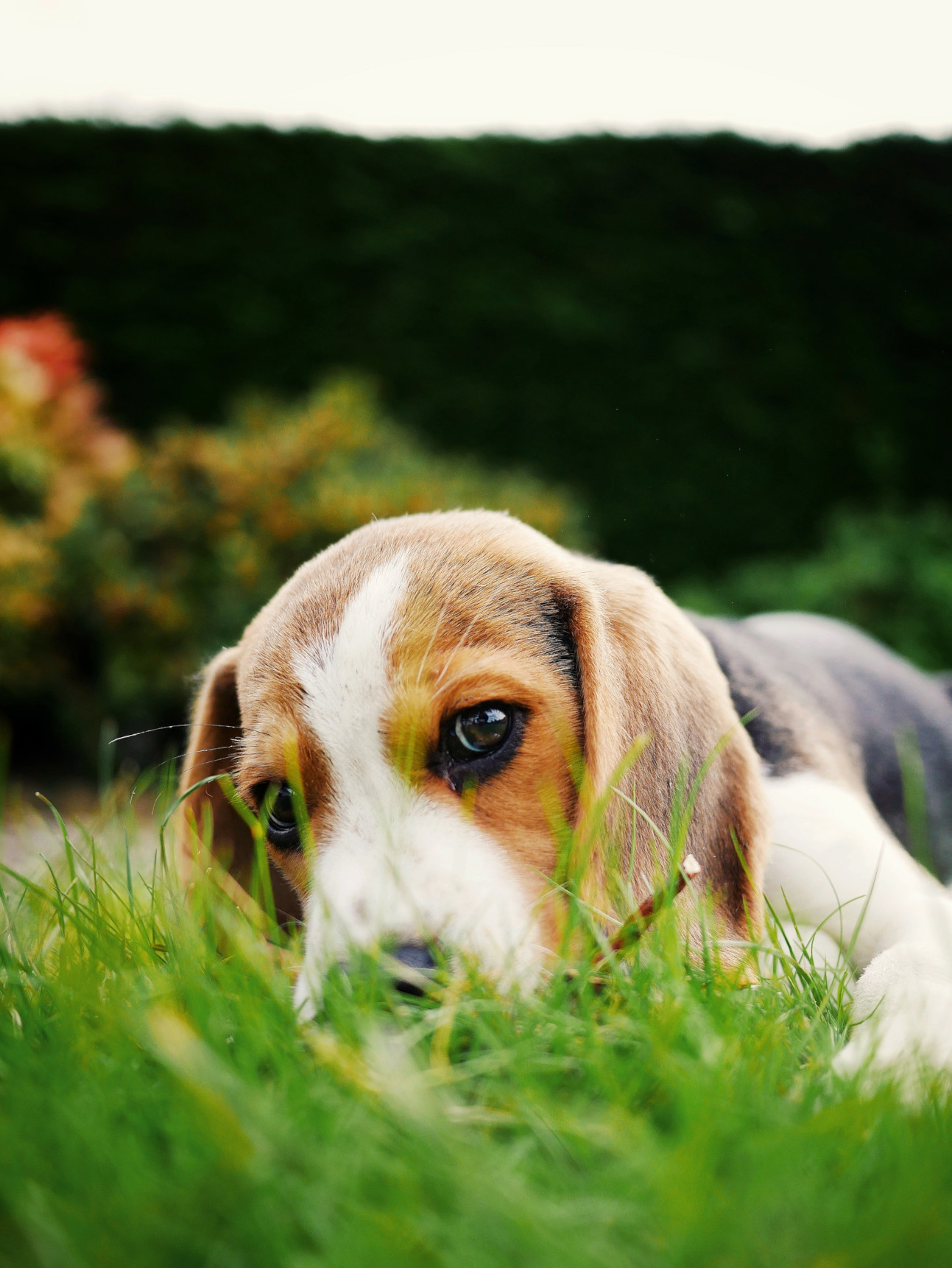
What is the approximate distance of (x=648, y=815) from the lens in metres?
2.24

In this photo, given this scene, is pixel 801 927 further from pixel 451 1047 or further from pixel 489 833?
pixel 451 1047

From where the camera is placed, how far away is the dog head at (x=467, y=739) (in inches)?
79.5

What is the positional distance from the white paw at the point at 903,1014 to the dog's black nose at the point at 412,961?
0.74 metres

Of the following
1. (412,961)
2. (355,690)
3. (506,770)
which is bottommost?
(412,961)

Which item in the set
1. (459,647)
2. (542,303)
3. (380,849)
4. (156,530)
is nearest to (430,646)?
(459,647)

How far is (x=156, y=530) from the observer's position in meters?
7.04

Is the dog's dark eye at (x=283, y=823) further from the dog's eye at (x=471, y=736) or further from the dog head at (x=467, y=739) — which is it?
the dog's eye at (x=471, y=736)

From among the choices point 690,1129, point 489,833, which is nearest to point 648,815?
point 489,833

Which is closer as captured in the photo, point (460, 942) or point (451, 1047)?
point (451, 1047)

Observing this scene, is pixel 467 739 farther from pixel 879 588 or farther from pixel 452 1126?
pixel 879 588

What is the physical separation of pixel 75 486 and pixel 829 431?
283 inches

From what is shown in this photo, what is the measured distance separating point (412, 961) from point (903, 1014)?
0.90 m

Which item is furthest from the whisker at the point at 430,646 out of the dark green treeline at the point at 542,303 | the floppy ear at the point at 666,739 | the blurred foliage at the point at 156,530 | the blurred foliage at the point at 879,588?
the dark green treeline at the point at 542,303

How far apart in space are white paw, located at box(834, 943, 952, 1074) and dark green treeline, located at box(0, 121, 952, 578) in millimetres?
7805
